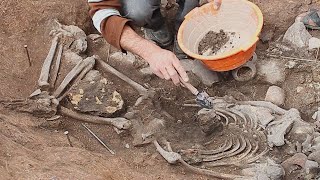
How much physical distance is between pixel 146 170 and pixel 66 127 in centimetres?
59

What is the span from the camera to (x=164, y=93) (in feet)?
12.2

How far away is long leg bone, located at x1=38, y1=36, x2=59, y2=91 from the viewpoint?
11.8 ft

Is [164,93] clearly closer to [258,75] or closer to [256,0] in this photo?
[258,75]

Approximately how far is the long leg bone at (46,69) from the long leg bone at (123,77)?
0.30 metres

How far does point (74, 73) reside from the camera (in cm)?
366

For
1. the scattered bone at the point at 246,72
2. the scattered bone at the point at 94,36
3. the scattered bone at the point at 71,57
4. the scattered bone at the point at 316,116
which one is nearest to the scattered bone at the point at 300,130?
the scattered bone at the point at 316,116

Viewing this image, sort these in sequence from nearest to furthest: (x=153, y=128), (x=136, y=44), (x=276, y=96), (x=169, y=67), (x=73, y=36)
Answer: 1. (x=169, y=67)
2. (x=136, y=44)
3. (x=153, y=128)
4. (x=276, y=96)
5. (x=73, y=36)

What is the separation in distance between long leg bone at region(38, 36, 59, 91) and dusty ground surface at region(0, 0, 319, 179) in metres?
0.07

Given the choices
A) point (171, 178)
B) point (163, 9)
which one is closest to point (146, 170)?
point (171, 178)

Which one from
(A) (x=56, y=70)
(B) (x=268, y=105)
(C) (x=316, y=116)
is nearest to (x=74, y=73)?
(A) (x=56, y=70)

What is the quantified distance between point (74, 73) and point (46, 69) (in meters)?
0.19

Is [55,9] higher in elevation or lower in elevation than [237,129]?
higher

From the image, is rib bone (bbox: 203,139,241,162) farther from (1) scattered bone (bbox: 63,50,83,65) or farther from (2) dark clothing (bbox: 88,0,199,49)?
(1) scattered bone (bbox: 63,50,83,65)

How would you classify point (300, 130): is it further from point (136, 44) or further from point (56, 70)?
point (56, 70)
